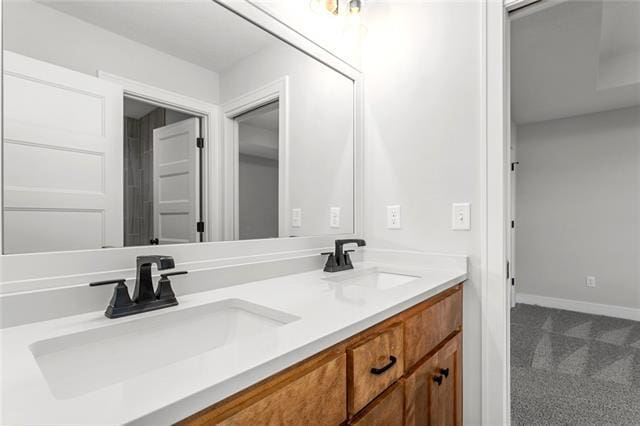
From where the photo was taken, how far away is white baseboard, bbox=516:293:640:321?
3.47m

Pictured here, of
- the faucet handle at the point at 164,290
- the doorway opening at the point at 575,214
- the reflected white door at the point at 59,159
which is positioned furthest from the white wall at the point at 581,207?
the reflected white door at the point at 59,159

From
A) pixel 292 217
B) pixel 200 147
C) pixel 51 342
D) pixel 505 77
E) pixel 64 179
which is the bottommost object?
pixel 51 342

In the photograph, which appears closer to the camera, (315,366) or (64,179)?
(315,366)

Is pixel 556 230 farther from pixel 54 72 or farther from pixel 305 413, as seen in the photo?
pixel 54 72

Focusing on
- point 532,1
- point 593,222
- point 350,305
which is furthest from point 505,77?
point 593,222

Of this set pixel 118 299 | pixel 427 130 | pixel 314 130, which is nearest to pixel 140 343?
pixel 118 299

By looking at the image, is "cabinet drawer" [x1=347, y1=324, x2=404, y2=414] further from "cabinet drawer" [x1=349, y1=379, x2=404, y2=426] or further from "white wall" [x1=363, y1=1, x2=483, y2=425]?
"white wall" [x1=363, y1=1, x2=483, y2=425]

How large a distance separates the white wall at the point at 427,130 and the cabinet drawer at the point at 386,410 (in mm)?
659

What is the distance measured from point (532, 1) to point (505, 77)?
0.30 metres

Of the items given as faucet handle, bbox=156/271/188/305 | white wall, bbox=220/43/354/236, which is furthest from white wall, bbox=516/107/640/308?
faucet handle, bbox=156/271/188/305

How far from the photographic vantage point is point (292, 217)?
1.51 meters

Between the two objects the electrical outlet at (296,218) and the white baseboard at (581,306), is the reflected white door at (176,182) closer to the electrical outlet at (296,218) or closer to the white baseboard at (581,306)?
the electrical outlet at (296,218)

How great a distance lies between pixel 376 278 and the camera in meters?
1.57

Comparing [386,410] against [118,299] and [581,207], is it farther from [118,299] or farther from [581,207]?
[581,207]
